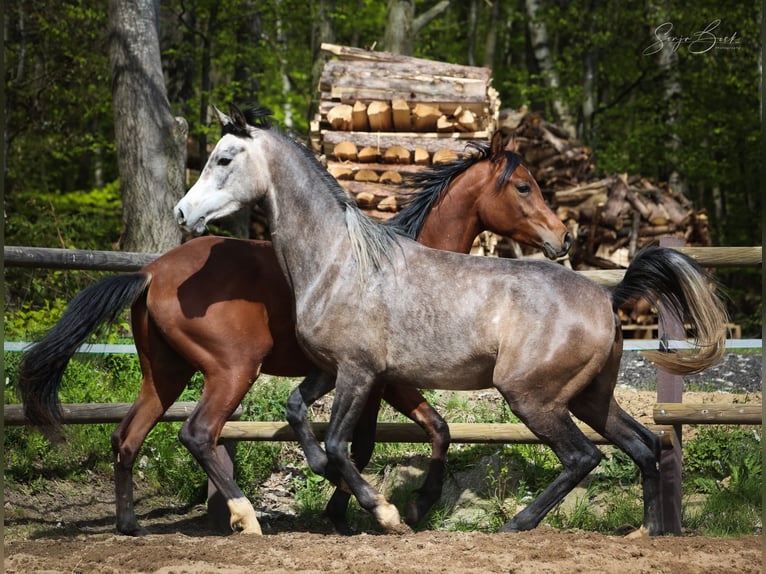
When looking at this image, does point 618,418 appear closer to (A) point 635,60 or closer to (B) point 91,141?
(B) point 91,141

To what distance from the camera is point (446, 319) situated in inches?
196

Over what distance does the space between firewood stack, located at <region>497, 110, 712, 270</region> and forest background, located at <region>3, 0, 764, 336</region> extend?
1680 mm

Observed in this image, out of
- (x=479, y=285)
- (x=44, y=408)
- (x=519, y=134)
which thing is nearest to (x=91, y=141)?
(x=519, y=134)

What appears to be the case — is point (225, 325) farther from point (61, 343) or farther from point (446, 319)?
point (446, 319)

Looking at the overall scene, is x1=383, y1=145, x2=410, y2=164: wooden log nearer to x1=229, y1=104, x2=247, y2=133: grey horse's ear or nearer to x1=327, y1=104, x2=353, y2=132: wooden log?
x1=327, y1=104, x2=353, y2=132: wooden log

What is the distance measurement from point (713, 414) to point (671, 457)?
0.40 metres


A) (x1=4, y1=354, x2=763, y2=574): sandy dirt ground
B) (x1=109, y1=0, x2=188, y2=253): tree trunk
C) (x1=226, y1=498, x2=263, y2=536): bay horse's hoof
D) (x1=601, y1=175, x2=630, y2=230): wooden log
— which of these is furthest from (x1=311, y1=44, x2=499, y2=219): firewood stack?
(x1=4, y1=354, x2=763, y2=574): sandy dirt ground

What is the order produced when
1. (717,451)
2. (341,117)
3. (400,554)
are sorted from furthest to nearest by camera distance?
(341,117) → (717,451) → (400,554)

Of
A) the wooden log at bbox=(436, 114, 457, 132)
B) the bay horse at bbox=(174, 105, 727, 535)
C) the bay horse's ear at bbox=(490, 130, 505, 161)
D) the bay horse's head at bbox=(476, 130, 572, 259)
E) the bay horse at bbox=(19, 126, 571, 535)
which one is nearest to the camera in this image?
the bay horse at bbox=(174, 105, 727, 535)

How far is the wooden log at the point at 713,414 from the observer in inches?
218

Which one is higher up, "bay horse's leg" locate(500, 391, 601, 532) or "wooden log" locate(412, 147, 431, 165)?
"wooden log" locate(412, 147, 431, 165)

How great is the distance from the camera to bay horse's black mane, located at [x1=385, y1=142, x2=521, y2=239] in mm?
5930

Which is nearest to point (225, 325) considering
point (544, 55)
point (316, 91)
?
point (316, 91)

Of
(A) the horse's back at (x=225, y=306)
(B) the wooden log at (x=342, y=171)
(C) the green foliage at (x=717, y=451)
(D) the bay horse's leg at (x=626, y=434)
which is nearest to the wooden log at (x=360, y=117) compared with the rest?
(B) the wooden log at (x=342, y=171)
